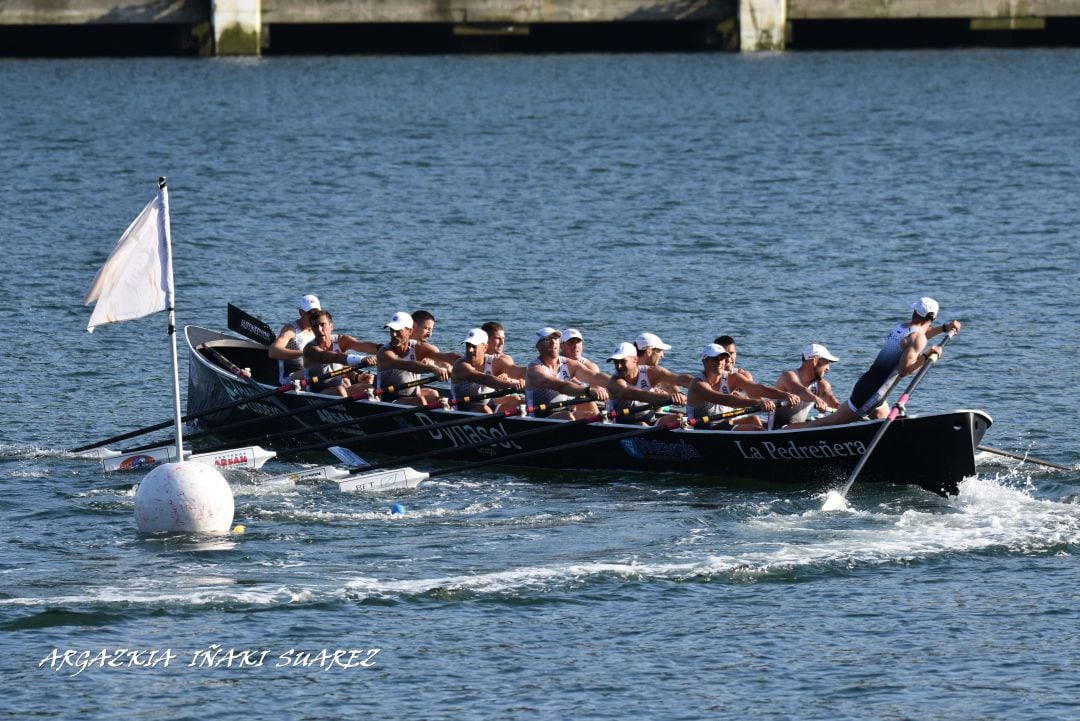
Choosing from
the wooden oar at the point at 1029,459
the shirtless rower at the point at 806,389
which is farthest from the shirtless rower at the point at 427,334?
the wooden oar at the point at 1029,459

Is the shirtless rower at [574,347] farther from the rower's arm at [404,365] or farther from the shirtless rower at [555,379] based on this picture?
the rower's arm at [404,365]

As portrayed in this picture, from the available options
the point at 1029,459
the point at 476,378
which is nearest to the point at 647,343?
the point at 476,378

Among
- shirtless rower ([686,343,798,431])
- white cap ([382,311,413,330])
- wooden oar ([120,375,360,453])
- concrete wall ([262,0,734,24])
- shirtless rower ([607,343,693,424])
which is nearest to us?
shirtless rower ([686,343,798,431])

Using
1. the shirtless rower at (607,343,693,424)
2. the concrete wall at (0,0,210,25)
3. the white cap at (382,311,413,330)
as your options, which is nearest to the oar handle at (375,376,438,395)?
the white cap at (382,311,413,330)

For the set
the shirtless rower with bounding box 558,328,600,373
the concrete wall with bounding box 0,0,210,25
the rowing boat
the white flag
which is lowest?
the rowing boat

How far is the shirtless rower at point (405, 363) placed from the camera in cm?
2284

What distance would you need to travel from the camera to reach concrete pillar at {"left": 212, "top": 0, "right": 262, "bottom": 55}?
200 ft

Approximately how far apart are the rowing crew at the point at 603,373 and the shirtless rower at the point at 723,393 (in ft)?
0.04

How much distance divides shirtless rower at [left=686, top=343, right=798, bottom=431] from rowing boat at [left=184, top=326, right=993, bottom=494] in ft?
1.54

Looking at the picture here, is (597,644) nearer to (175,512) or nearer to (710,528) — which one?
(710,528)

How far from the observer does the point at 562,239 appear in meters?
38.8

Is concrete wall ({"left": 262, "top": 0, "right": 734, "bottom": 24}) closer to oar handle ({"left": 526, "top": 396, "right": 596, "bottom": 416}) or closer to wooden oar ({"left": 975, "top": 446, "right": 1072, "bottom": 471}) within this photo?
oar handle ({"left": 526, "top": 396, "right": 596, "bottom": 416})

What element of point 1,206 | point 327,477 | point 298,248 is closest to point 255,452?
point 327,477

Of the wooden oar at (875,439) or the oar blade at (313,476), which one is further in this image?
the oar blade at (313,476)
